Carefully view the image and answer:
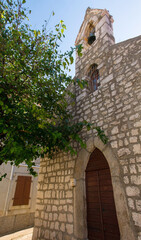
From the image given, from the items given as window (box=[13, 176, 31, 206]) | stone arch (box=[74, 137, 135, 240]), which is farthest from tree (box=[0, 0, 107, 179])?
window (box=[13, 176, 31, 206])

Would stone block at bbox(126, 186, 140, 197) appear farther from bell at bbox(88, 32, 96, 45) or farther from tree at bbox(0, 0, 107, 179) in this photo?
bell at bbox(88, 32, 96, 45)

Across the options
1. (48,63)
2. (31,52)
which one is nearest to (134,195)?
(48,63)

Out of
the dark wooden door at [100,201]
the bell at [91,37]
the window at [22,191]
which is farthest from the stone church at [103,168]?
the window at [22,191]

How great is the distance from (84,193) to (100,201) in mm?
451

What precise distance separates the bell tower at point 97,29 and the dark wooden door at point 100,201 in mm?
3561

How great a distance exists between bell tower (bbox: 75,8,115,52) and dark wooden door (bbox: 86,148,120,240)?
3.56m

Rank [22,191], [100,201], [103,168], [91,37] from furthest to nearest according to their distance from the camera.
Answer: [22,191] < [91,37] < [103,168] < [100,201]

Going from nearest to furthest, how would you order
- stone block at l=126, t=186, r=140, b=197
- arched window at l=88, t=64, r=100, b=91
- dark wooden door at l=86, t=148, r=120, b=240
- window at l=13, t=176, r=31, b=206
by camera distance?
1. stone block at l=126, t=186, r=140, b=197
2. dark wooden door at l=86, t=148, r=120, b=240
3. arched window at l=88, t=64, r=100, b=91
4. window at l=13, t=176, r=31, b=206

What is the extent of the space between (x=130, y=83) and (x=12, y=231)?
8073 mm

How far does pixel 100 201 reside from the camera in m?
2.97

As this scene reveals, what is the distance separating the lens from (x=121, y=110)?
10.3 feet

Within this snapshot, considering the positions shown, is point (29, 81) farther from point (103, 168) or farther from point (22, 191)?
point (22, 191)

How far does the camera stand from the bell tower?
4.48 m

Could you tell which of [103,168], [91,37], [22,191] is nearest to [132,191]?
[103,168]
